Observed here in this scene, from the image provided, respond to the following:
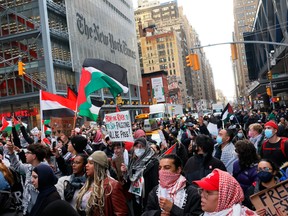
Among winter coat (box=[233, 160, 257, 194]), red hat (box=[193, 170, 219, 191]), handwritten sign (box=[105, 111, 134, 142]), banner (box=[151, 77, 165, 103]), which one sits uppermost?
banner (box=[151, 77, 165, 103])

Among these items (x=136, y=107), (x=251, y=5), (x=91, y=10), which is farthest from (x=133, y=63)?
(x=251, y=5)

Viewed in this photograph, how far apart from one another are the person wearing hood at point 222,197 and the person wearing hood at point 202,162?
8.74 ft

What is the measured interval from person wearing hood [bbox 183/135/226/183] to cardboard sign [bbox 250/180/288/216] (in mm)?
2379

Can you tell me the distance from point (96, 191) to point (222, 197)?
6.22 feet

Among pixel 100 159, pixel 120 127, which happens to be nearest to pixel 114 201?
pixel 100 159

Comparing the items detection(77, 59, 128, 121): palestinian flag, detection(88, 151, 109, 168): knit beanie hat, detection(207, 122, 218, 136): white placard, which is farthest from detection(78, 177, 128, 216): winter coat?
detection(207, 122, 218, 136): white placard

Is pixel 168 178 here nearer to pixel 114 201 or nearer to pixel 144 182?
pixel 114 201

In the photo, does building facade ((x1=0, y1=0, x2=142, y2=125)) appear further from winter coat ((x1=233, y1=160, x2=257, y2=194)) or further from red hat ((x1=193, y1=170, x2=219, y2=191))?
red hat ((x1=193, y1=170, x2=219, y2=191))

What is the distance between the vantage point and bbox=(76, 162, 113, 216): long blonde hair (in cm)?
446

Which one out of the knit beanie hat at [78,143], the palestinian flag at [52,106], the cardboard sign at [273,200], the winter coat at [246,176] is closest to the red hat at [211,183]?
the cardboard sign at [273,200]

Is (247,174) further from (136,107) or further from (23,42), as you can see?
(136,107)

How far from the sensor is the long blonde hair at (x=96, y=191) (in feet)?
14.6

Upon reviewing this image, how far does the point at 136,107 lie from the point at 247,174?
6496cm

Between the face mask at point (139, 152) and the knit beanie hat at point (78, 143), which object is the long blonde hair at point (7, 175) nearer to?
the knit beanie hat at point (78, 143)
